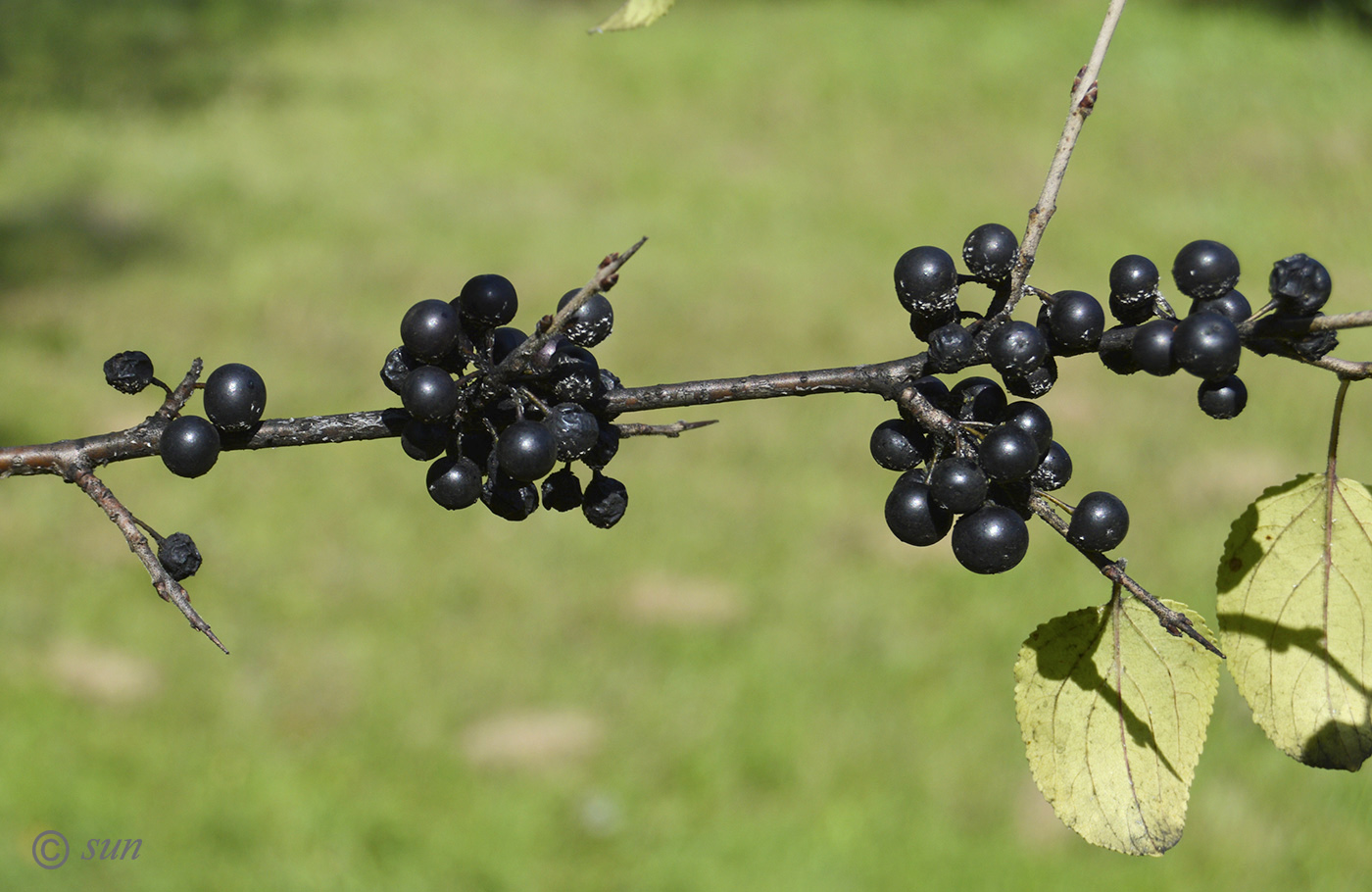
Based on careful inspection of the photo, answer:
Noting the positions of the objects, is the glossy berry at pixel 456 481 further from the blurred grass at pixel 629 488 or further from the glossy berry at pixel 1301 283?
the blurred grass at pixel 629 488

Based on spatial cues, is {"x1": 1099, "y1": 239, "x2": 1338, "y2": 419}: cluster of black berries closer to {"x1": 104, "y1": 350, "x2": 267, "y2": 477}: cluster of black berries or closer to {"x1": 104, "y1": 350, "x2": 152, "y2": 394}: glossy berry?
{"x1": 104, "y1": 350, "x2": 267, "y2": 477}: cluster of black berries

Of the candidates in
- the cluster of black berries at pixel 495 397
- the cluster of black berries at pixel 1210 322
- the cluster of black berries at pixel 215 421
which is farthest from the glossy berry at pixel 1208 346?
the cluster of black berries at pixel 215 421


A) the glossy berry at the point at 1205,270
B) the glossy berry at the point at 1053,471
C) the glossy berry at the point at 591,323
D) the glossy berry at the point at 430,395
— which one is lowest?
the glossy berry at the point at 1053,471

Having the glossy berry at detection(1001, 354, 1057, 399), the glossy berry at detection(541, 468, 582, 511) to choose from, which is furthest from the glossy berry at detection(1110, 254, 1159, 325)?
the glossy berry at detection(541, 468, 582, 511)

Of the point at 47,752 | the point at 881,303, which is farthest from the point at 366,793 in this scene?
the point at 881,303

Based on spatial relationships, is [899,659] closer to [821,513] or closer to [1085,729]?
[821,513]

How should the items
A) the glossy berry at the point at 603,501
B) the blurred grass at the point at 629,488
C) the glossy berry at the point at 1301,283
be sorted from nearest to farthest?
the glossy berry at the point at 1301,283
the glossy berry at the point at 603,501
the blurred grass at the point at 629,488

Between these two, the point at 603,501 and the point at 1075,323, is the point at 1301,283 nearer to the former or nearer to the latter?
the point at 1075,323
